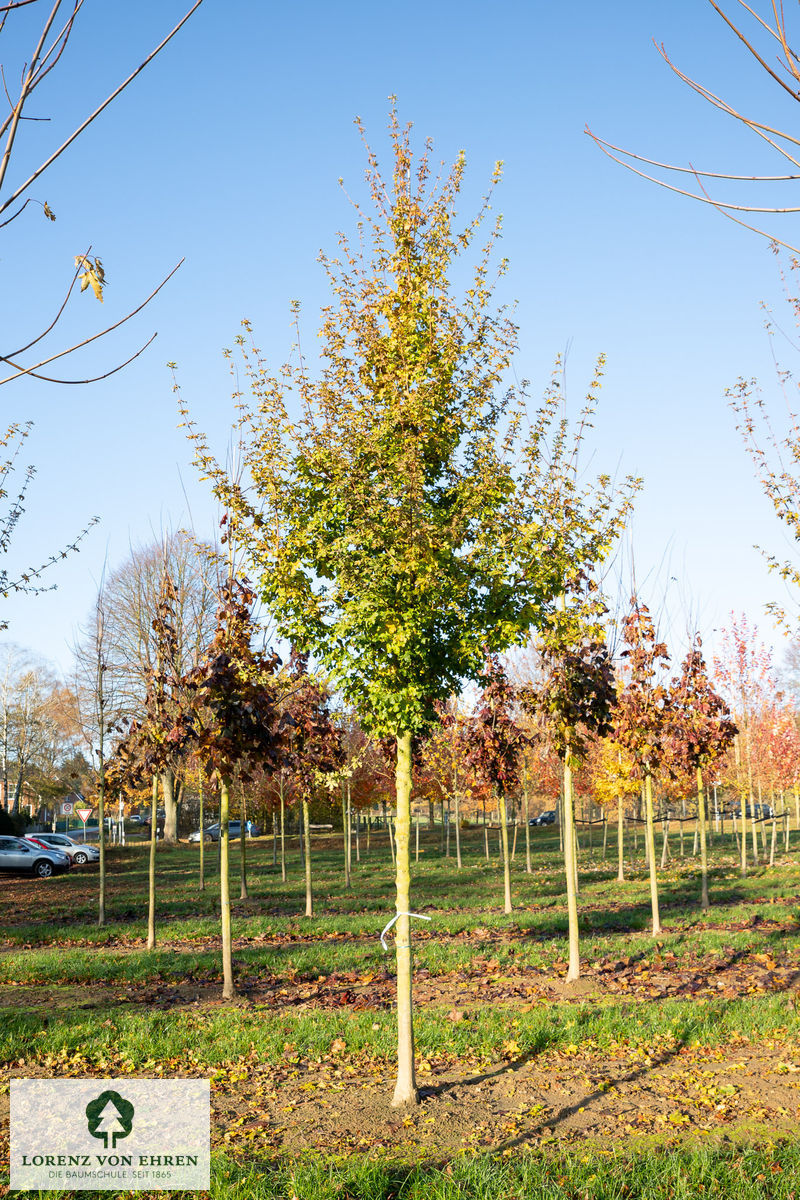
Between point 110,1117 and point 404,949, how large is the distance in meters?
2.09

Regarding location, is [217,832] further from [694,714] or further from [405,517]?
[405,517]

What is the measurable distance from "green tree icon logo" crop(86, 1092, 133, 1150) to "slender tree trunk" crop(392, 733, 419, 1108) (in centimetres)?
170

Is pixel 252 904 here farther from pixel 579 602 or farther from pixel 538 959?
pixel 579 602

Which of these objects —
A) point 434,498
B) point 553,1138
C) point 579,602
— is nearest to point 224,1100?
point 553,1138

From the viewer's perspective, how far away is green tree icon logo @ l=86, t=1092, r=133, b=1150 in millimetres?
5242

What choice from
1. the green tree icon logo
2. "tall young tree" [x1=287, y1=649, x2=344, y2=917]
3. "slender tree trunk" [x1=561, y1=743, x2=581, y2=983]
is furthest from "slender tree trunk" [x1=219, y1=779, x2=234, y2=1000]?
"tall young tree" [x1=287, y1=649, x2=344, y2=917]

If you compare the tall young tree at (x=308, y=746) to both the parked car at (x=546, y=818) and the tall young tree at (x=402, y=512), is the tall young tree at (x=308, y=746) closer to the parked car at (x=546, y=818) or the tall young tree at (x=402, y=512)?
the tall young tree at (x=402, y=512)

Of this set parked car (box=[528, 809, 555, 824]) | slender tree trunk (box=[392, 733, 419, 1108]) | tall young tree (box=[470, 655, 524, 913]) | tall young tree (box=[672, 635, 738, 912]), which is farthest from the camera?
parked car (box=[528, 809, 555, 824])

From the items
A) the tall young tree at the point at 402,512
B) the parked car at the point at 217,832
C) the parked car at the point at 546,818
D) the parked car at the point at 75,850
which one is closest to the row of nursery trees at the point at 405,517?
the tall young tree at the point at 402,512

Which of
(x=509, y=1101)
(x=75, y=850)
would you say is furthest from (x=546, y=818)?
(x=509, y=1101)

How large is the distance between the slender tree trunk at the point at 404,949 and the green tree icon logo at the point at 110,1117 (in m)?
1.70

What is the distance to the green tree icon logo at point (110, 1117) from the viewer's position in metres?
5.24

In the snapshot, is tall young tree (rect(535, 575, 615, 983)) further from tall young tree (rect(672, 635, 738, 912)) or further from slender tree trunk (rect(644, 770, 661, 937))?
tall young tree (rect(672, 635, 738, 912))

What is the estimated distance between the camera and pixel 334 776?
6.78 metres
